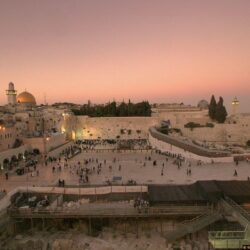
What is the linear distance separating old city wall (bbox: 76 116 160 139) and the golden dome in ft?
33.6

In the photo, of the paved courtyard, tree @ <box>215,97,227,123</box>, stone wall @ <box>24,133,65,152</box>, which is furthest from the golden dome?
tree @ <box>215,97,227,123</box>

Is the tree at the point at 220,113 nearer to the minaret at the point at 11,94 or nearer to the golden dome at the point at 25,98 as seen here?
the golden dome at the point at 25,98

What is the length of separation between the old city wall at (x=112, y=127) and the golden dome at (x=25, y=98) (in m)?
10.3

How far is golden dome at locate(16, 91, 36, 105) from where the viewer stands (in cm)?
5241

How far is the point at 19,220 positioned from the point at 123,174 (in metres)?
8.71

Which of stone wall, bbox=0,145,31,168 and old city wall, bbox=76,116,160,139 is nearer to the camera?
stone wall, bbox=0,145,31,168

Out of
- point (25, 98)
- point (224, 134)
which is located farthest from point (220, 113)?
point (25, 98)

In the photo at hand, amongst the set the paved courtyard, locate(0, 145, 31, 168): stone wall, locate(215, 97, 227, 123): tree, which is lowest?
the paved courtyard

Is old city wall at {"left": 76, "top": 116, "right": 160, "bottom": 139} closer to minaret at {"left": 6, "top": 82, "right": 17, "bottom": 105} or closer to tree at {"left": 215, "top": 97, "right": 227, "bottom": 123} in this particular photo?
tree at {"left": 215, "top": 97, "right": 227, "bottom": 123}

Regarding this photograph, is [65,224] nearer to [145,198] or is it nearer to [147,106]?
[145,198]

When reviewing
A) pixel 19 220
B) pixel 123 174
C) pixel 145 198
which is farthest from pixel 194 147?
pixel 19 220

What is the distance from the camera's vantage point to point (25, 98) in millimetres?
52812

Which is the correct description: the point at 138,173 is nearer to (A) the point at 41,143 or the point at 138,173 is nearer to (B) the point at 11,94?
(A) the point at 41,143

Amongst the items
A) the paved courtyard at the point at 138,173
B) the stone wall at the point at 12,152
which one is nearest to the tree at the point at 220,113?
the paved courtyard at the point at 138,173
